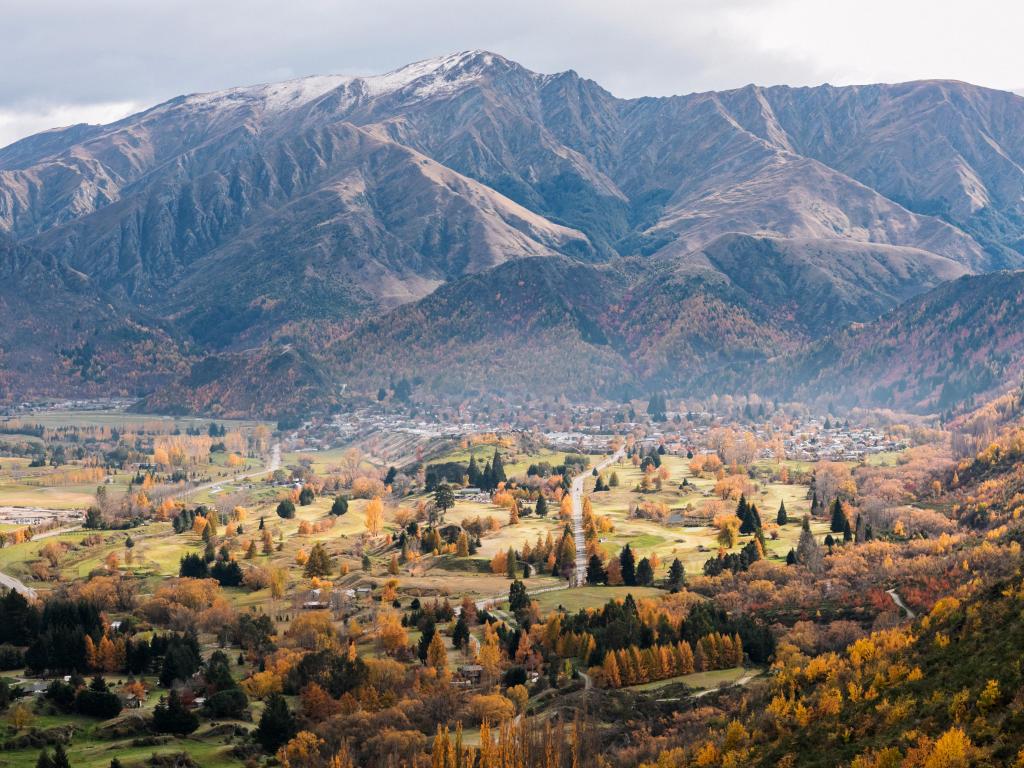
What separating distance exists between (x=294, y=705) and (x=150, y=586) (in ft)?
192

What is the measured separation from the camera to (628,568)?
536 ft

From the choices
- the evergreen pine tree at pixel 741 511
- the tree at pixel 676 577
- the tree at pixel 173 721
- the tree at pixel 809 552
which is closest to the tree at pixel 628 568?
the tree at pixel 676 577

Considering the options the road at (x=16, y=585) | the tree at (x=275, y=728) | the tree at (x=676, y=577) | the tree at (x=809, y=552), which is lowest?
the road at (x=16, y=585)

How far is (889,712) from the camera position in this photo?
86625 millimetres

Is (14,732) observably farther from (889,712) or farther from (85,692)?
(889,712)

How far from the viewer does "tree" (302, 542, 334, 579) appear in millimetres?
172000

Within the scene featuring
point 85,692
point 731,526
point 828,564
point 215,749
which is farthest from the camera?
point 731,526

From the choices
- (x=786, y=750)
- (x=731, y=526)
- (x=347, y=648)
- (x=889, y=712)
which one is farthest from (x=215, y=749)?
(x=731, y=526)

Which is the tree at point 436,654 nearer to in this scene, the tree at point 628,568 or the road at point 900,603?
the tree at point 628,568

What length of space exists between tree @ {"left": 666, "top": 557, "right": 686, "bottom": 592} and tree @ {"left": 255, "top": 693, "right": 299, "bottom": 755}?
61.4 meters

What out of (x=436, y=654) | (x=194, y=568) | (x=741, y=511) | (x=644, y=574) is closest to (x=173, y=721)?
(x=436, y=654)

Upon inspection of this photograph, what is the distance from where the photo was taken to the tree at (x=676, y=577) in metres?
156

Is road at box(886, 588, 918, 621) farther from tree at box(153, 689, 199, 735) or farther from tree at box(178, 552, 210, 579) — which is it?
tree at box(178, 552, 210, 579)

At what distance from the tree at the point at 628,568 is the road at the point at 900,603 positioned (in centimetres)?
3428
